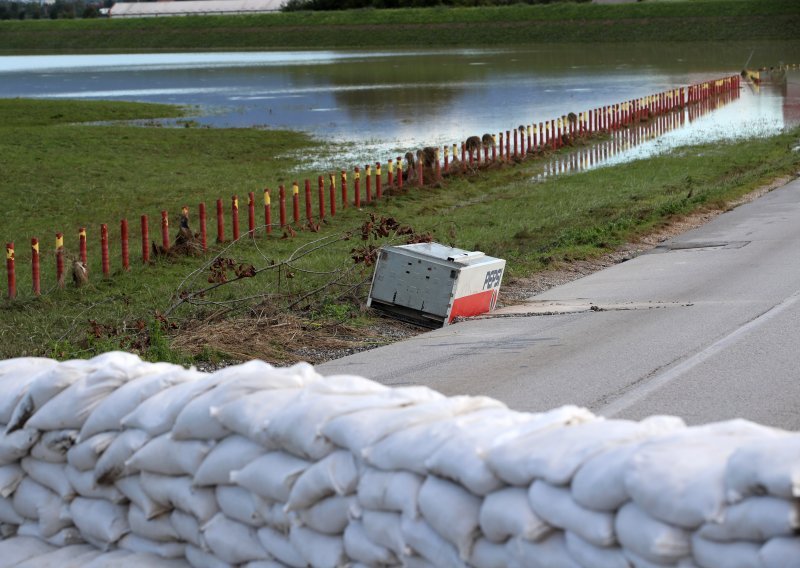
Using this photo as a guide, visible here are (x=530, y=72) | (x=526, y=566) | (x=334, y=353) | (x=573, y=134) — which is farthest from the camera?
(x=530, y=72)

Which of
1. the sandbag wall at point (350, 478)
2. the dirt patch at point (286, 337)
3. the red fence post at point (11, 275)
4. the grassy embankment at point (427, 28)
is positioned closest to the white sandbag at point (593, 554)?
the sandbag wall at point (350, 478)

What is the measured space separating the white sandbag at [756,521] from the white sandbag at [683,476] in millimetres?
40

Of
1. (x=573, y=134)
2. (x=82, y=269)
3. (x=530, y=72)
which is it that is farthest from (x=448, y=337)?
(x=530, y=72)

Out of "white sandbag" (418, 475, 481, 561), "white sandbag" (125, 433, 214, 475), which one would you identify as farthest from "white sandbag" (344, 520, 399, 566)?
"white sandbag" (125, 433, 214, 475)

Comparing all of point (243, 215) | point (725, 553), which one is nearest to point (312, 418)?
point (725, 553)

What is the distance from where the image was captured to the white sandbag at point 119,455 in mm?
6324

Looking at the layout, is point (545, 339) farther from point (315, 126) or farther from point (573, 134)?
point (315, 126)

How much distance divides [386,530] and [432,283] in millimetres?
9539

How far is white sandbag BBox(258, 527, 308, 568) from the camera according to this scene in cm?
574

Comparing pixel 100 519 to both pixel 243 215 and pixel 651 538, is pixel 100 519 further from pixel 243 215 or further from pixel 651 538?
pixel 243 215

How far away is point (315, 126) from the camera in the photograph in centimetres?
4644

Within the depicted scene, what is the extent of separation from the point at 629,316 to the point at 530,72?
62.6 m

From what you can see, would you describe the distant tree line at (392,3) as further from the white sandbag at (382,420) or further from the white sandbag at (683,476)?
the white sandbag at (683,476)

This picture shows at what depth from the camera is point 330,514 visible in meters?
5.52
